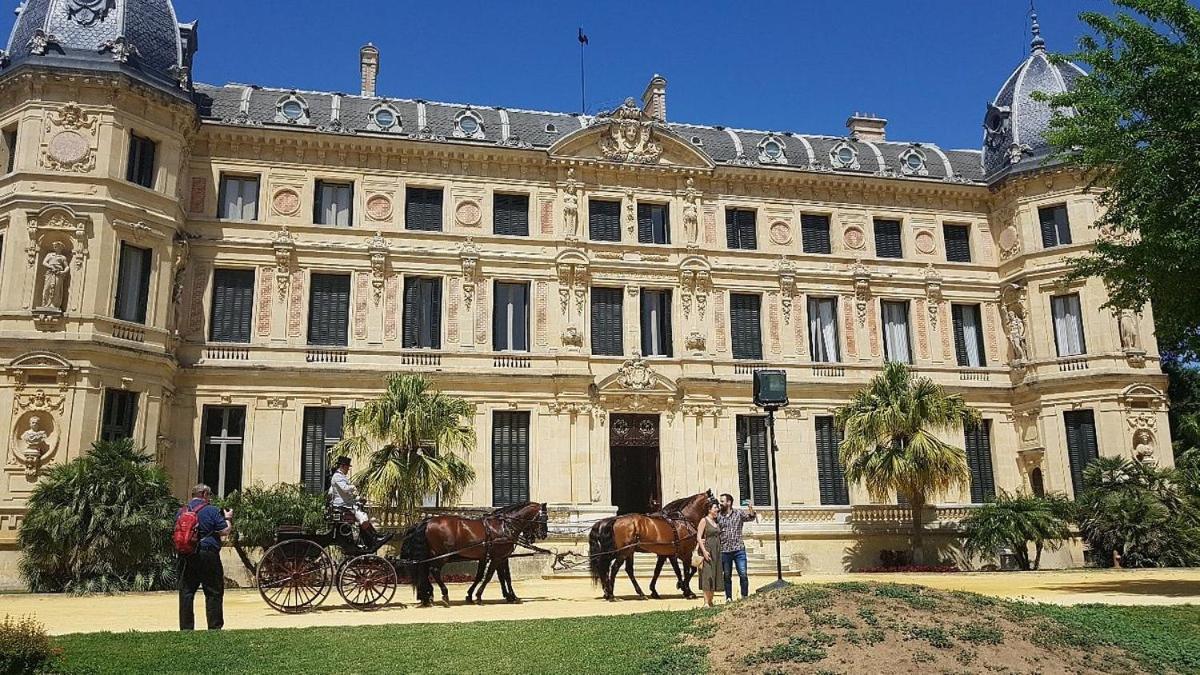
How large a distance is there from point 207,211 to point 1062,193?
1142 inches

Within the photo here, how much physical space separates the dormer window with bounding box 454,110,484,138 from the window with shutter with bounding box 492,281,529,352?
17.3ft

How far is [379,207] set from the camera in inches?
1209

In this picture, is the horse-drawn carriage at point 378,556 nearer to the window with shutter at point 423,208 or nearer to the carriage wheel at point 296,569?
the carriage wheel at point 296,569

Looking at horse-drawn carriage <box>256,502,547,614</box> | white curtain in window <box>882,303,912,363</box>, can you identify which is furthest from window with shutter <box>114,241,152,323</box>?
white curtain in window <box>882,303,912,363</box>

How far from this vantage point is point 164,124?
27703 millimetres

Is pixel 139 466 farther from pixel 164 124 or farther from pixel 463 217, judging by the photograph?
pixel 463 217

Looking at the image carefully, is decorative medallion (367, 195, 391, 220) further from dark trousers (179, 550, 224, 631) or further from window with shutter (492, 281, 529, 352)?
dark trousers (179, 550, 224, 631)

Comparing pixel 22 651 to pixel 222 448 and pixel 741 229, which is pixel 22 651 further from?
pixel 741 229

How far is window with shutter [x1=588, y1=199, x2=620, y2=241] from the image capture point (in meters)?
32.4

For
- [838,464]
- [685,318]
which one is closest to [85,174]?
[685,318]

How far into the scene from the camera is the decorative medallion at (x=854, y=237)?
113ft

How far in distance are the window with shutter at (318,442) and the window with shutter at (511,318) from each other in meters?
5.45

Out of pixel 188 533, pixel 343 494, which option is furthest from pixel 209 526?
pixel 343 494

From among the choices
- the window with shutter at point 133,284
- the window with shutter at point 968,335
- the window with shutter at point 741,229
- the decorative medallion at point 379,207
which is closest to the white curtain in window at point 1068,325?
the window with shutter at point 968,335
